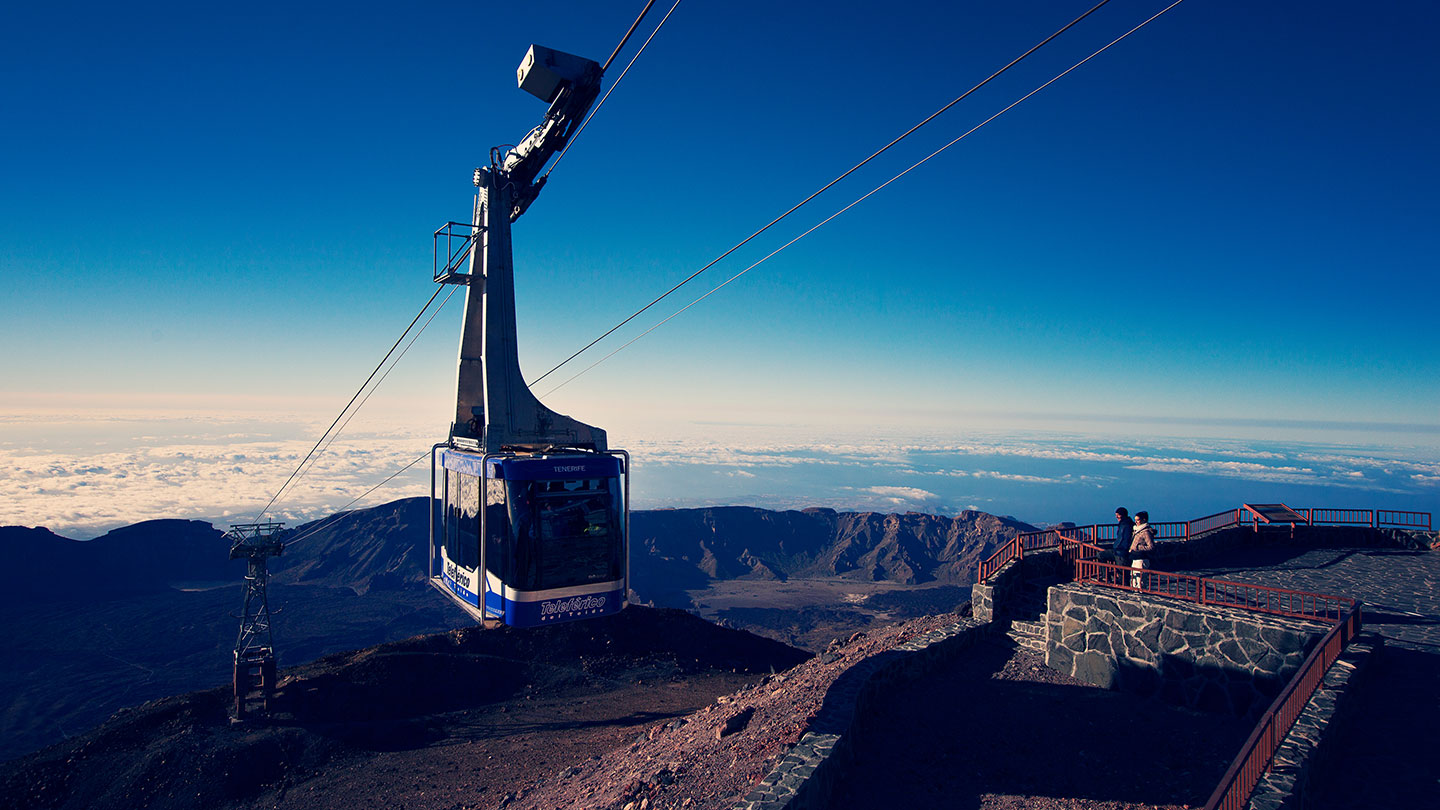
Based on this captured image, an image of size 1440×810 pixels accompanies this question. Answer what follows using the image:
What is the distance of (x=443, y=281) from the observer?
13.7m

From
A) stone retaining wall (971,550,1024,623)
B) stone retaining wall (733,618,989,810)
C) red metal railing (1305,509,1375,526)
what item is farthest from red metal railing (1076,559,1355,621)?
red metal railing (1305,509,1375,526)

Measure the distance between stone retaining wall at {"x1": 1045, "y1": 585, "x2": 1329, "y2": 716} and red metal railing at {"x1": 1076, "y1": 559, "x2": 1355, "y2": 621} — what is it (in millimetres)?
364

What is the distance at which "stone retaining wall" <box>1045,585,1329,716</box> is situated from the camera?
9125 millimetres

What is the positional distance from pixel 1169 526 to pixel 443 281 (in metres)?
18.9

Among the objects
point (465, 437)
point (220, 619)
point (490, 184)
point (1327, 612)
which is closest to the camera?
point (1327, 612)

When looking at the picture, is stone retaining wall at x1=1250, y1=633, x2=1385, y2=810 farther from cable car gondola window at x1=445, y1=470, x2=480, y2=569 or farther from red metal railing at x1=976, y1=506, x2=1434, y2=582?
cable car gondola window at x1=445, y1=470, x2=480, y2=569

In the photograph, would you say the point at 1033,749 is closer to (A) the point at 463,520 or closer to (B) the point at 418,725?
(A) the point at 463,520

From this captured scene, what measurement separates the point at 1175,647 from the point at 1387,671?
2.69 metres

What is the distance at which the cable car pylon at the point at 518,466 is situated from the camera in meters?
10.9

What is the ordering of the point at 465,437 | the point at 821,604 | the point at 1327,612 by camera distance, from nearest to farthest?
the point at 1327,612, the point at 465,437, the point at 821,604

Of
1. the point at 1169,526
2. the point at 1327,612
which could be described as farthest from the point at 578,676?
the point at 1327,612

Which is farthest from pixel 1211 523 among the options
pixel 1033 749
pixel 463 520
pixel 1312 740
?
pixel 463 520

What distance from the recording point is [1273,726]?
611cm

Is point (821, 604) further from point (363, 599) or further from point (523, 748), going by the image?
point (523, 748)
